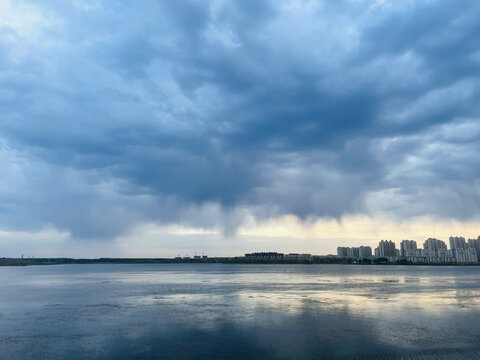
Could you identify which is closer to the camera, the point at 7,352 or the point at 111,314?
the point at 7,352

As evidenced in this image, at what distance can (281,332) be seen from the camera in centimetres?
2531

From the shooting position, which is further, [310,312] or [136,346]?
[310,312]

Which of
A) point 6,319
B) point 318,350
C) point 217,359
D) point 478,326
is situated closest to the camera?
point 217,359

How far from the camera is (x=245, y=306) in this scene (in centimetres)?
3806

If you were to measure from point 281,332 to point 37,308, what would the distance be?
28907 millimetres

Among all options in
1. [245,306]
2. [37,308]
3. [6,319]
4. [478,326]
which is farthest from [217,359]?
[37,308]

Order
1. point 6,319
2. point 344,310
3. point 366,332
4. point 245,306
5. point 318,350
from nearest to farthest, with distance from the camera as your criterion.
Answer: point 318,350 < point 366,332 < point 6,319 < point 344,310 < point 245,306

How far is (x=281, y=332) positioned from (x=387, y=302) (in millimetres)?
22028

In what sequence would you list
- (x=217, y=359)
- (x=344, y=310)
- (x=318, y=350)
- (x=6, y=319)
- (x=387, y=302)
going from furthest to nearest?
(x=387, y=302) → (x=344, y=310) → (x=6, y=319) → (x=318, y=350) → (x=217, y=359)

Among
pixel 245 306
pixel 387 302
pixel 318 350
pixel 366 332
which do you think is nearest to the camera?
pixel 318 350

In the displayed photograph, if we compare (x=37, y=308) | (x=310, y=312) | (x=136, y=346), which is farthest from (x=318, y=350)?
(x=37, y=308)

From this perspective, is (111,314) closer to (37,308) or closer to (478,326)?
(37,308)

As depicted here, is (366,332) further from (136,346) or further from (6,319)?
(6,319)

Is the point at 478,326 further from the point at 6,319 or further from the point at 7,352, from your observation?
the point at 6,319
